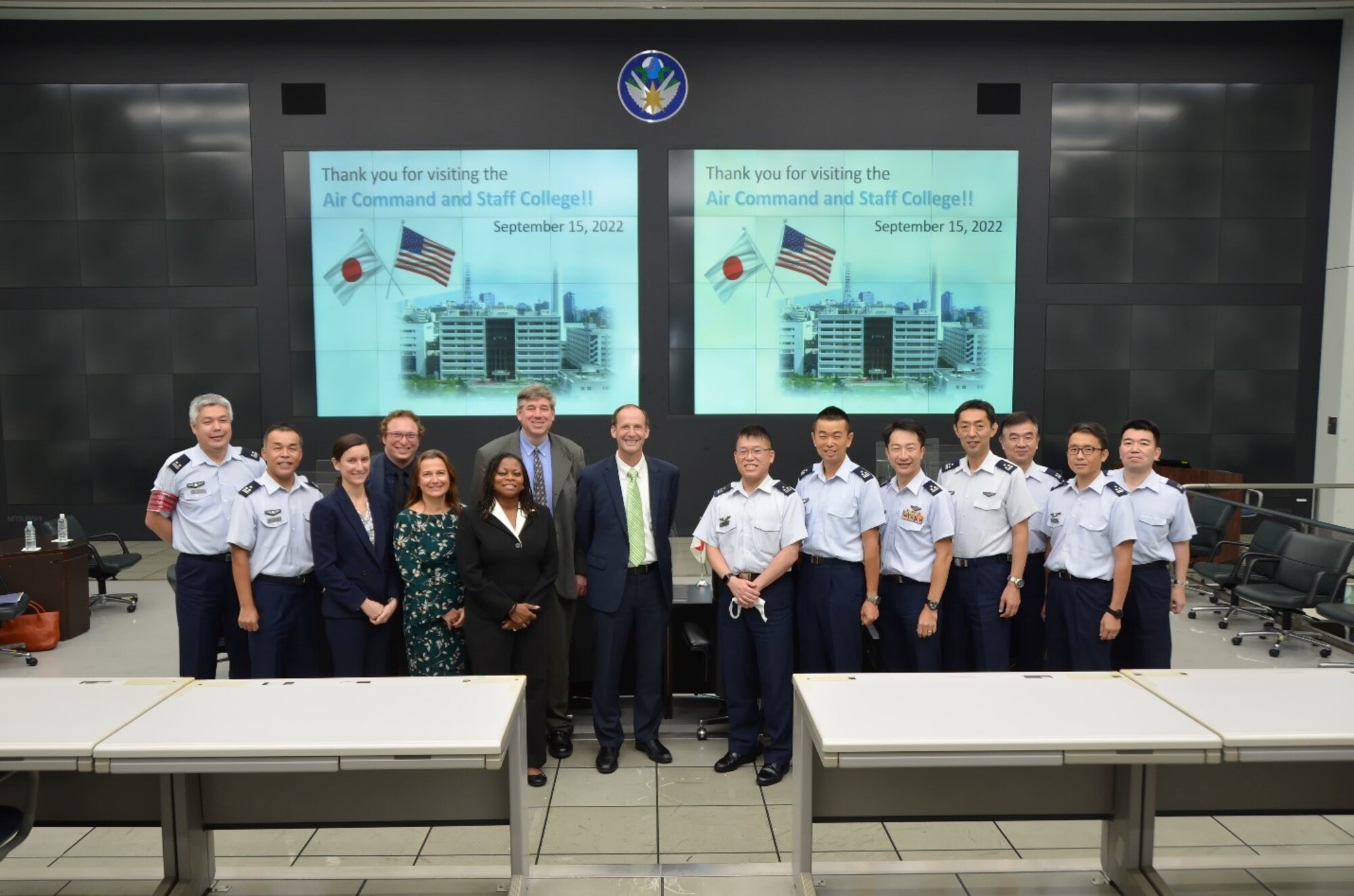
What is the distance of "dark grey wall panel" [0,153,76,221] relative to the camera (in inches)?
375

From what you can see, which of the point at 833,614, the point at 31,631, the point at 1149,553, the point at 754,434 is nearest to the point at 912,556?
the point at 833,614

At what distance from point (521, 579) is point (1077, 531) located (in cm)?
249

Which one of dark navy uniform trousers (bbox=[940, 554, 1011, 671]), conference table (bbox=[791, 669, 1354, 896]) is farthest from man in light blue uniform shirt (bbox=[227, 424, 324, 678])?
dark navy uniform trousers (bbox=[940, 554, 1011, 671])

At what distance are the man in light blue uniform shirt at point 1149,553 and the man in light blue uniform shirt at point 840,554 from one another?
120 cm

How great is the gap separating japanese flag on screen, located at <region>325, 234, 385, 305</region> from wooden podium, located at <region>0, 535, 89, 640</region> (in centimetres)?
406

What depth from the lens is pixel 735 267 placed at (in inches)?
381

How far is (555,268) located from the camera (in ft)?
31.6

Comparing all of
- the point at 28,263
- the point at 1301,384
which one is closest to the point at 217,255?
the point at 28,263

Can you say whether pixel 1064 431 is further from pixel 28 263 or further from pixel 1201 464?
pixel 28 263

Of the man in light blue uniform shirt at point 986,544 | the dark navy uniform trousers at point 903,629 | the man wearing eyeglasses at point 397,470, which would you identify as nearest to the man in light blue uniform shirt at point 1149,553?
the man in light blue uniform shirt at point 986,544

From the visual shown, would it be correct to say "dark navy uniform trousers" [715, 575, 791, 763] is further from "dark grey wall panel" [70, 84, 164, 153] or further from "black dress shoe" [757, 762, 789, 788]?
"dark grey wall panel" [70, 84, 164, 153]

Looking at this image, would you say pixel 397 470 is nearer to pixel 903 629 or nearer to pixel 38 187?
pixel 903 629

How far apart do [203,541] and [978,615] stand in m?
3.56

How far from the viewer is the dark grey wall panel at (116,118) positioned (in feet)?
31.1
